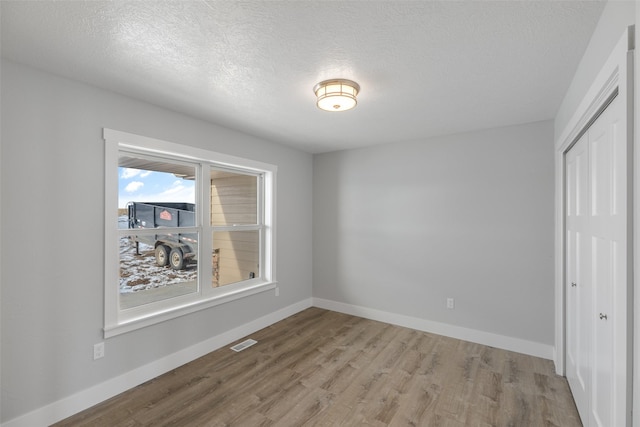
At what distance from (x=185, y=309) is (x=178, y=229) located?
2.68 ft

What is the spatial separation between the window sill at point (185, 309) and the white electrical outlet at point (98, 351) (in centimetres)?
8

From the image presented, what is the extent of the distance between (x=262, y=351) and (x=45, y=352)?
5.91 ft

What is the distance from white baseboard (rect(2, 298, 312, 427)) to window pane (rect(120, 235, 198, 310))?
582 millimetres

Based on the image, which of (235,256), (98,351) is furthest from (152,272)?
(235,256)

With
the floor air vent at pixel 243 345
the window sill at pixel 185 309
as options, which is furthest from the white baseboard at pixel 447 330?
the floor air vent at pixel 243 345

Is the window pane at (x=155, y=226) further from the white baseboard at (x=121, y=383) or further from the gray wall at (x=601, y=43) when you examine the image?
the gray wall at (x=601, y=43)

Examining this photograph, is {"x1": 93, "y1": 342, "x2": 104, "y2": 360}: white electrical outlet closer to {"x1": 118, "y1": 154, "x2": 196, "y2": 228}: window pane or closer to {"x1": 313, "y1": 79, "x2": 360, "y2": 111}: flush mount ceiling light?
{"x1": 118, "y1": 154, "x2": 196, "y2": 228}: window pane

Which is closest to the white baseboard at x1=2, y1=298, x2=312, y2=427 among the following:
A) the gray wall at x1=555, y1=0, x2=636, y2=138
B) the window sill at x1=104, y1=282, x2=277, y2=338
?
the window sill at x1=104, y1=282, x2=277, y2=338

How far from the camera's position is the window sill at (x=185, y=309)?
235cm

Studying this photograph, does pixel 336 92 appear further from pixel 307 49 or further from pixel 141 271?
pixel 141 271

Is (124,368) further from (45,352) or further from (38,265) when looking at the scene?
(38,265)

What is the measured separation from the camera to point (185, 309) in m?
2.84

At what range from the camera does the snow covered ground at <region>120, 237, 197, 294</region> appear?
2.54 metres

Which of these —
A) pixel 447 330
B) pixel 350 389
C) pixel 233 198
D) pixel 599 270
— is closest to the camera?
pixel 599 270
